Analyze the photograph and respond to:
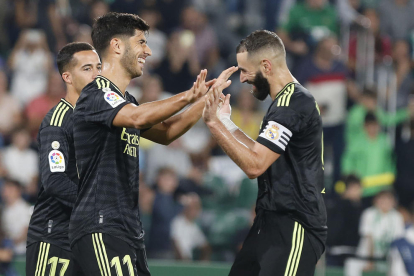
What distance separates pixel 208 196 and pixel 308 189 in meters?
5.60

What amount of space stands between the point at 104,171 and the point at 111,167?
5cm

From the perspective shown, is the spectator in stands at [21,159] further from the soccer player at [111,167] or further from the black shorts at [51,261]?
the soccer player at [111,167]

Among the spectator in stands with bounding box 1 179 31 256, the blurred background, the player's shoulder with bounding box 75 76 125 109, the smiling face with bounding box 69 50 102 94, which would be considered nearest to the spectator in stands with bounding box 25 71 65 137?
the blurred background

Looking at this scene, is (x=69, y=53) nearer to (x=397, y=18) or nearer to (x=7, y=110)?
(x=7, y=110)

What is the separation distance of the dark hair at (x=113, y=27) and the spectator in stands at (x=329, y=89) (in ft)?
20.8

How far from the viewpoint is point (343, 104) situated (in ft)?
35.7

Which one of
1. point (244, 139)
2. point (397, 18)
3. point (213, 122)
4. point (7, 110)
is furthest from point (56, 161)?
point (397, 18)

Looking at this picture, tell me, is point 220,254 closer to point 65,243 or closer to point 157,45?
point 157,45

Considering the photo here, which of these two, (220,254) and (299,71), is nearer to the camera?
(220,254)

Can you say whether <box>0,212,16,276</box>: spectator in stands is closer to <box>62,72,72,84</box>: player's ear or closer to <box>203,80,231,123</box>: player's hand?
<box>62,72,72,84</box>: player's ear

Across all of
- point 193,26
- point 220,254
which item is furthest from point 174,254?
point 193,26

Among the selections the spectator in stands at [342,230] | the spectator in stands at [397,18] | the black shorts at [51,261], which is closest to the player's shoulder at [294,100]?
the black shorts at [51,261]

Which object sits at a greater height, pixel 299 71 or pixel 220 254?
pixel 299 71

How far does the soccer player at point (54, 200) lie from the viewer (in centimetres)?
514
